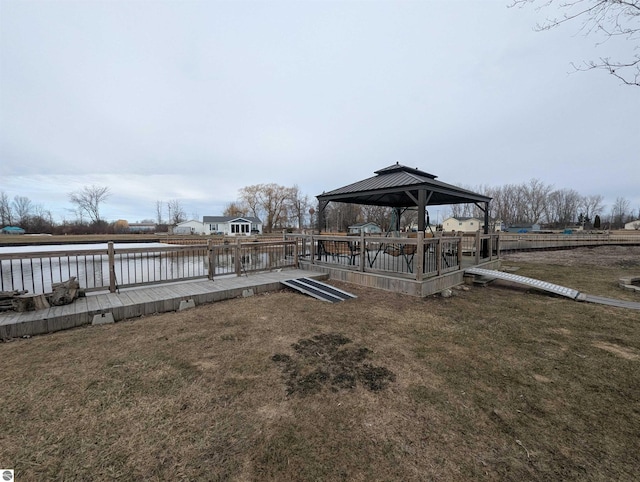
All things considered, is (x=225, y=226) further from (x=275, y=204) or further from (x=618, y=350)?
(x=618, y=350)

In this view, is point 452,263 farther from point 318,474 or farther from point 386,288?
point 318,474

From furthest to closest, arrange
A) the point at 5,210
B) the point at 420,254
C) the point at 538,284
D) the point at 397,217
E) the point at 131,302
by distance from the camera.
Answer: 1. the point at 5,210
2. the point at 397,217
3. the point at 538,284
4. the point at 420,254
5. the point at 131,302

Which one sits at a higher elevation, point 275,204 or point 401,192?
point 275,204

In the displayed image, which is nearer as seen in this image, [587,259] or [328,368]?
[328,368]

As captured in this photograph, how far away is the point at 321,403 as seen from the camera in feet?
7.32

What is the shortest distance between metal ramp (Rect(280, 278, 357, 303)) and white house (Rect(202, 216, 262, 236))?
38.3 meters

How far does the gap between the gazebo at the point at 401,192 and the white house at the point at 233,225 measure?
117ft

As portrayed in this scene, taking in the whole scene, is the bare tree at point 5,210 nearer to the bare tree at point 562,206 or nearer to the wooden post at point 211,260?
the wooden post at point 211,260

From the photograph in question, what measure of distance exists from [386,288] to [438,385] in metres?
3.76

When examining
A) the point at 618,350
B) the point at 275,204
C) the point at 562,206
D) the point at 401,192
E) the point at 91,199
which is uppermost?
the point at 91,199

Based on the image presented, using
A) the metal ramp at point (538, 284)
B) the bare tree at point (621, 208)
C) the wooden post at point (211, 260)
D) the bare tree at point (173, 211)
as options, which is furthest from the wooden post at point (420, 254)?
the bare tree at point (621, 208)

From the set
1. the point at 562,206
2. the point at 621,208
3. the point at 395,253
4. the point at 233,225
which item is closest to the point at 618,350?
the point at 395,253

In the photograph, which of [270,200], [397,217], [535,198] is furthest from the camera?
[535,198]

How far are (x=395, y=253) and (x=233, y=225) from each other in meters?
37.7
